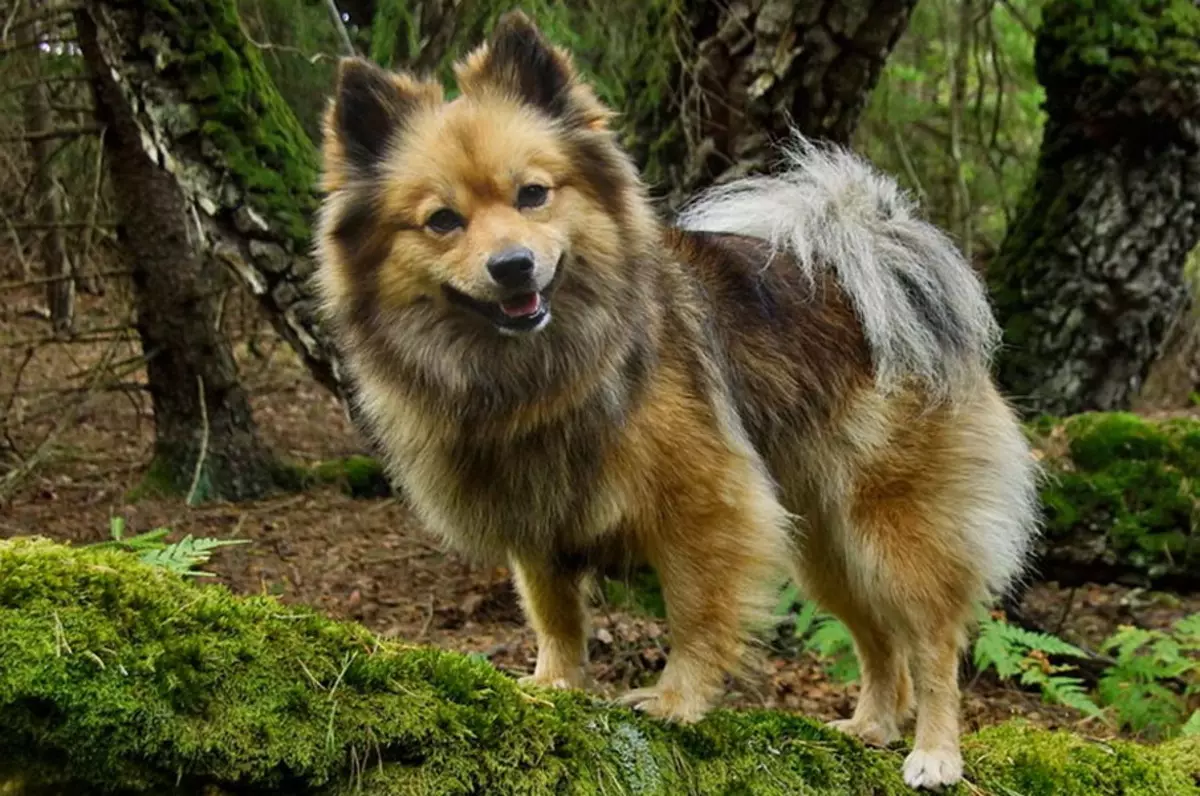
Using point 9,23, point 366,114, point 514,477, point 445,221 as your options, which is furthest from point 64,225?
point 514,477

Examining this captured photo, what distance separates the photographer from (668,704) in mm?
3146

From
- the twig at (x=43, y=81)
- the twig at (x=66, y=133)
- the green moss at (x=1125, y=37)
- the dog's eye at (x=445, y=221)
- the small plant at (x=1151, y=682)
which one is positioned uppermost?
the green moss at (x=1125, y=37)

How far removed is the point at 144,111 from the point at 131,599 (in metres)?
3.82

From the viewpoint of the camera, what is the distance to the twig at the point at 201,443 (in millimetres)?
7656

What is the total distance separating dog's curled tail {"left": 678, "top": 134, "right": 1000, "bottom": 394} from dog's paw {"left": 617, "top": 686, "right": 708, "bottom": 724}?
4.15 feet

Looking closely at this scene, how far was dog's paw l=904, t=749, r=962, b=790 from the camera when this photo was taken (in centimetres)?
329

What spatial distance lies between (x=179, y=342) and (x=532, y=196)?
17.2ft

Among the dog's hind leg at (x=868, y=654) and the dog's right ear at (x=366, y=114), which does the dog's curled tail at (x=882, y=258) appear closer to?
the dog's hind leg at (x=868, y=654)

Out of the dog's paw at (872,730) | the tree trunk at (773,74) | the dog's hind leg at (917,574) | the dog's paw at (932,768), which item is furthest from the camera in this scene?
the tree trunk at (773,74)

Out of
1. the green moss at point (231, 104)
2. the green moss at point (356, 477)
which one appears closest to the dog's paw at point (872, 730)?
the green moss at point (231, 104)

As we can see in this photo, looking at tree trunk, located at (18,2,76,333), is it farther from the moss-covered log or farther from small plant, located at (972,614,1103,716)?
small plant, located at (972,614,1103,716)

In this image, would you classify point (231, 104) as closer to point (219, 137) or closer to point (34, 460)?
point (219, 137)

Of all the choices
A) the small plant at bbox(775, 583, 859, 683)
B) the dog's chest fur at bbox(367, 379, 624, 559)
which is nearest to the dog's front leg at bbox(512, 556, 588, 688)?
the dog's chest fur at bbox(367, 379, 624, 559)

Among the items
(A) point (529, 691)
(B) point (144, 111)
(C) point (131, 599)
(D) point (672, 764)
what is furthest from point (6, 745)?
(B) point (144, 111)
